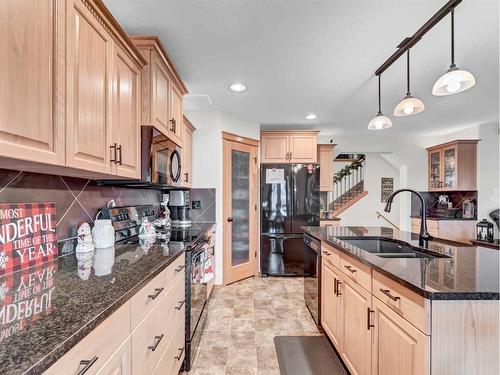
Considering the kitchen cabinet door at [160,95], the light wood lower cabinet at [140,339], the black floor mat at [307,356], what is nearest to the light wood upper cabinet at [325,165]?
the black floor mat at [307,356]

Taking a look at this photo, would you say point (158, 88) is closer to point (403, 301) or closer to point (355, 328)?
point (403, 301)

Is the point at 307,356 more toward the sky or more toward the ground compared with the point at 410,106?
more toward the ground

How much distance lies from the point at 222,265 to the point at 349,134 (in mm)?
3421

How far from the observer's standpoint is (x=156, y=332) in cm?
125

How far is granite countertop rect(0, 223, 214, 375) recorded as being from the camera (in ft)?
1.86

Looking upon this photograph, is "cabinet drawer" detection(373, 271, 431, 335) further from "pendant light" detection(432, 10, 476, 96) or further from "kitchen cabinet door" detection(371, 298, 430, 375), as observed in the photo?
"pendant light" detection(432, 10, 476, 96)

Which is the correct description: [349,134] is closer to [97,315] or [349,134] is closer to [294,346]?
[294,346]

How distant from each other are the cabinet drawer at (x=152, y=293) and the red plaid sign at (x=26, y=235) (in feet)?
1.89

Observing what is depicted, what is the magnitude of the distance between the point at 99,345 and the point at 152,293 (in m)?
0.41

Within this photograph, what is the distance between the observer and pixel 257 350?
6.90 ft

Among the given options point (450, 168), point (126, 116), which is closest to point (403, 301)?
point (126, 116)

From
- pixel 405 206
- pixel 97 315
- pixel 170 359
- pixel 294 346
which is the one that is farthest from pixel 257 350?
pixel 405 206

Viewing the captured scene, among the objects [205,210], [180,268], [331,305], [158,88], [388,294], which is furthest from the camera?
[205,210]

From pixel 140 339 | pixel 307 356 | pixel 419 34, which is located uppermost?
pixel 419 34
